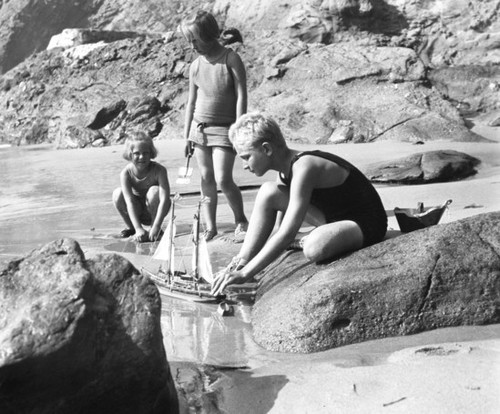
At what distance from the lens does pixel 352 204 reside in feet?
14.8

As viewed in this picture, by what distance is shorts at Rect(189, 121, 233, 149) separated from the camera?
6.42 m

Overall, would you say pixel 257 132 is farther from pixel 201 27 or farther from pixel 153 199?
pixel 153 199

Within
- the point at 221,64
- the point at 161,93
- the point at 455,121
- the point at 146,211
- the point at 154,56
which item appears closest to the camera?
the point at 221,64

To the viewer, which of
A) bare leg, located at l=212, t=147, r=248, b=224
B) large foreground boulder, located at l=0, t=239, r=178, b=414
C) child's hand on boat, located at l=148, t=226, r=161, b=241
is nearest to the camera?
large foreground boulder, located at l=0, t=239, r=178, b=414

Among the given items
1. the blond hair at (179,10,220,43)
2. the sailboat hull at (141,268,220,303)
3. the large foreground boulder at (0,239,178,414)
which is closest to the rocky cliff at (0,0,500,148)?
the blond hair at (179,10,220,43)

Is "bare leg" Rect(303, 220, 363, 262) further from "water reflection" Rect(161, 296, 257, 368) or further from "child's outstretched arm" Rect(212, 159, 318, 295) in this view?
"water reflection" Rect(161, 296, 257, 368)

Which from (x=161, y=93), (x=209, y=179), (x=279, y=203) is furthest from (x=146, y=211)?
(x=161, y=93)

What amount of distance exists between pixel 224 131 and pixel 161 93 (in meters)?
10.1

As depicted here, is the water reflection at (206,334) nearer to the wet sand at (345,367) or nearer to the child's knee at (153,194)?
the wet sand at (345,367)

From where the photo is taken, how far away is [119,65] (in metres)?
17.6

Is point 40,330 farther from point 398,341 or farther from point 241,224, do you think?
point 241,224

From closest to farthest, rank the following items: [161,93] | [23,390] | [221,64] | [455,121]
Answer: [23,390], [221,64], [455,121], [161,93]

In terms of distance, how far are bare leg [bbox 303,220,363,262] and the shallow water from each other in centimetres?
51

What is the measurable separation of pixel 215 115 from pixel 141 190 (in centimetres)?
100
